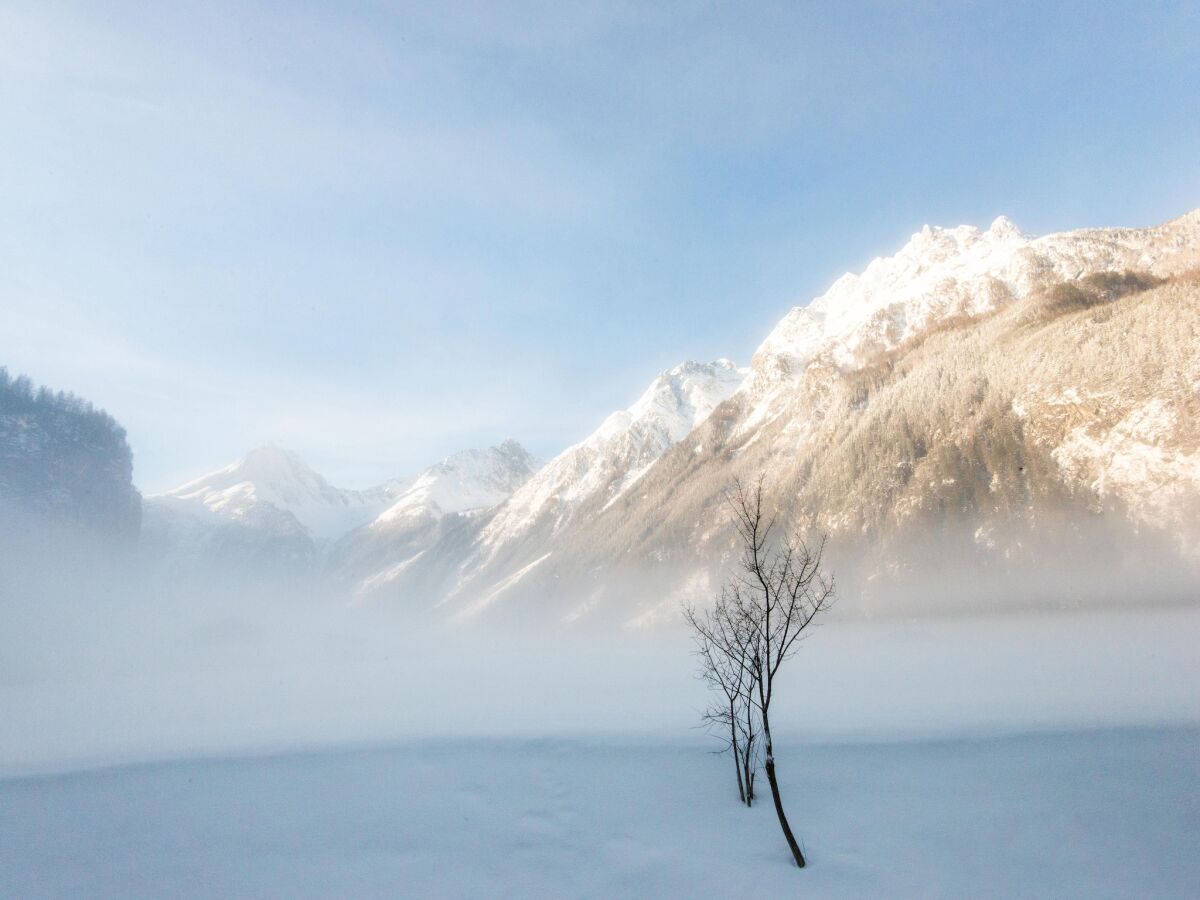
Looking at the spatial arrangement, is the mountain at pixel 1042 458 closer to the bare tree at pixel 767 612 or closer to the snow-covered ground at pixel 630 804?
the snow-covered ground at pixel 630 804

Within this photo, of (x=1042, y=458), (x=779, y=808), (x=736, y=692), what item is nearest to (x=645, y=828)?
(x=779, y=808)

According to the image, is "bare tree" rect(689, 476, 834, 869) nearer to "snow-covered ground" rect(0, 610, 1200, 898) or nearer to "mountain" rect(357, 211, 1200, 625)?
"snow-covered ground" rect(0, 610, 1200, 898)

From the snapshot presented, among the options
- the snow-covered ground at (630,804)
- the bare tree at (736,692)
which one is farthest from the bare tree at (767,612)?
the snow-covered ground at (630,804)

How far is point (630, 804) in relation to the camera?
29.5m

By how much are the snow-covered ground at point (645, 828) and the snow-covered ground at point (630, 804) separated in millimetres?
129

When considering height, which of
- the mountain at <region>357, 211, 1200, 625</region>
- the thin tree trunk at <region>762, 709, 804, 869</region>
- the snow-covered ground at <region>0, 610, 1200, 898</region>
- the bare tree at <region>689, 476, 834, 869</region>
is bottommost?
the snow-covered ground at <region>0, 610, 1200, 898</region>

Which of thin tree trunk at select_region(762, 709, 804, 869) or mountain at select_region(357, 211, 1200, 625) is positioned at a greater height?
mountain at select_region(357, 211, 1200, 625)

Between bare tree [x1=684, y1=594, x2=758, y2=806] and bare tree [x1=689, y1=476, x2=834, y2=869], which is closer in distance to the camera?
bare tree [x1=689, y1=476, x2=834, y2=869]

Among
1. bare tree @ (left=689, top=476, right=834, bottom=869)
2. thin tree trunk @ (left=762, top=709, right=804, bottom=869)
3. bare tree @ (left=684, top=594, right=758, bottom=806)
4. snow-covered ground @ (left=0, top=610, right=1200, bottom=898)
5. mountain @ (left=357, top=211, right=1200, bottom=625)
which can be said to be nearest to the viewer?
bare tree @ (left=689, top=476, right=834, bottom=869)

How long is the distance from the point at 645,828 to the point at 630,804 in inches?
130

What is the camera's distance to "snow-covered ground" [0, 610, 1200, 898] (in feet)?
71.9

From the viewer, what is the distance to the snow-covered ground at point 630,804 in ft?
71.9

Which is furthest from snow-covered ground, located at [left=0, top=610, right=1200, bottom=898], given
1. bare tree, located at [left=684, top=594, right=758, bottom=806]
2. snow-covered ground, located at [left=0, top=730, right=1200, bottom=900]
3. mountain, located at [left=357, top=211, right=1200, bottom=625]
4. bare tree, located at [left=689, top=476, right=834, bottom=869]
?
mountain, located at [left=357, top=211, right=1200, bottom=625]

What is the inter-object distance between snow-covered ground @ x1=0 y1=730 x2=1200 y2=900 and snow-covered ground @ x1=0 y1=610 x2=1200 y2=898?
129 millimetres
